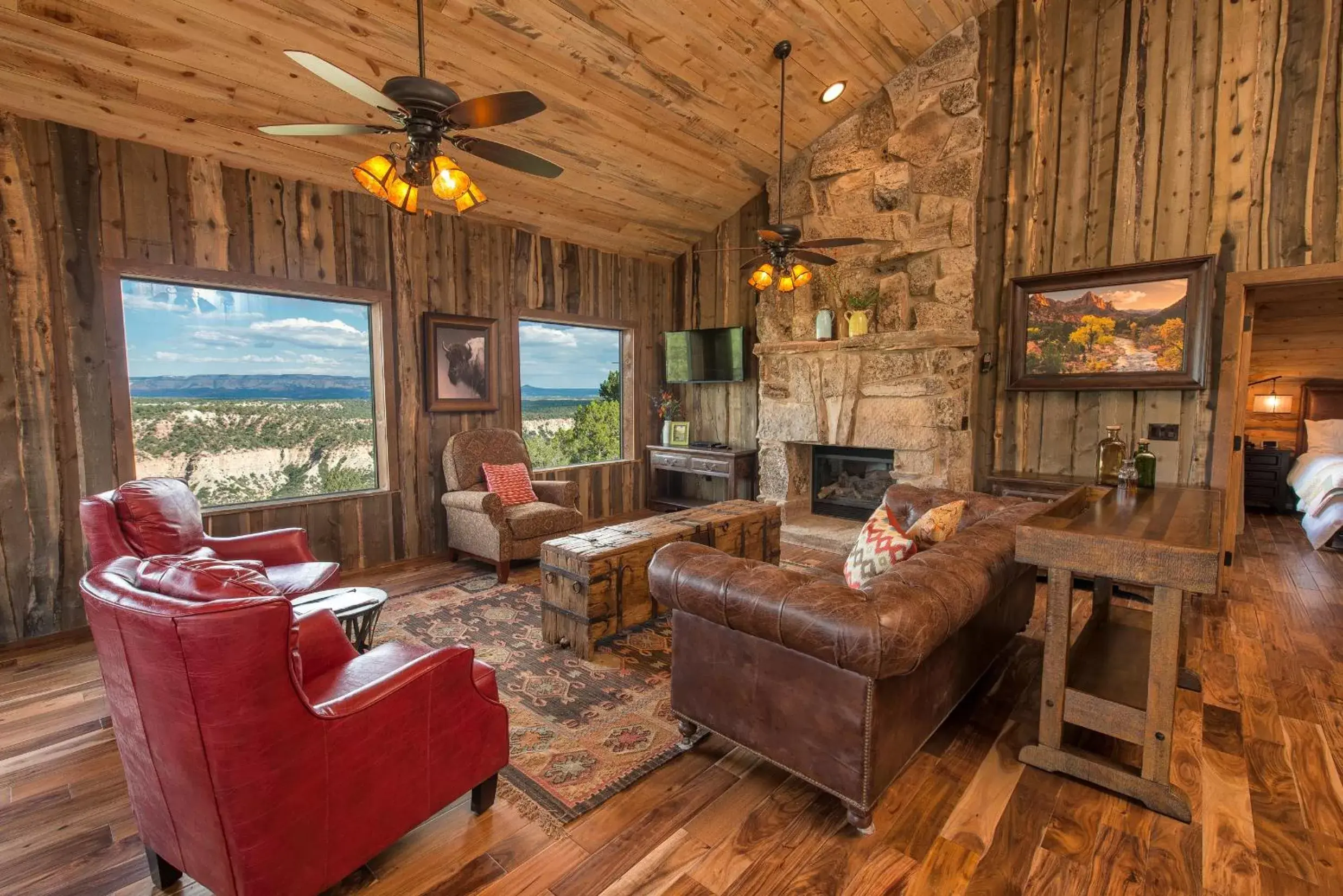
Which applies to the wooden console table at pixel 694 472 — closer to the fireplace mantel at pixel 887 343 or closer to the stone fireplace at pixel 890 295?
the stone fireplace at pixel 890 295

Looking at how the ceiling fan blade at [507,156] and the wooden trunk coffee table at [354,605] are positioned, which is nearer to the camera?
the ceiling fan blade at [507,156]

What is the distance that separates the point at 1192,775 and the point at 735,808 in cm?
169

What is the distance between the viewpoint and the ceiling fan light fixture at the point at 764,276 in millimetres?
3998

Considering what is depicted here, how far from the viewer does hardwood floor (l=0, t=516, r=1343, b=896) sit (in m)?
1.74

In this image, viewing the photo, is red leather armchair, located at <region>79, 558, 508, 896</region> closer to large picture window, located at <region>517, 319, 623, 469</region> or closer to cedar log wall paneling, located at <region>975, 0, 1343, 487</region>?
large picture window, located at <region>517, 319, 623, 469</region>

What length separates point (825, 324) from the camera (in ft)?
17.6

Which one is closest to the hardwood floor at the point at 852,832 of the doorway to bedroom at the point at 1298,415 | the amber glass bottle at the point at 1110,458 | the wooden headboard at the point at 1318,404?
the amber glass bottle at the point at 1110,458

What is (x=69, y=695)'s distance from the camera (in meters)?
2.78

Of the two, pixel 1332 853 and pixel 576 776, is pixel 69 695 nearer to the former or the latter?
pixel 576 776

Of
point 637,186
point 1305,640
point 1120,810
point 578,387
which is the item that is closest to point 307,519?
point 578,387

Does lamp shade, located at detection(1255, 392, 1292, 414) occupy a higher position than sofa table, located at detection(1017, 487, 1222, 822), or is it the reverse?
lamp shade, located at detection(1255, 392, 1292, 414)

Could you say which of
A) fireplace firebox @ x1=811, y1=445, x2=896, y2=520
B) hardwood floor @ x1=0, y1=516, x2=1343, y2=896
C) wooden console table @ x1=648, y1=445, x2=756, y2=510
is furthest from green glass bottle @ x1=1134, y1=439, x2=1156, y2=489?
wooden console table @ x1=648, y1=445, x2=756, y2=510

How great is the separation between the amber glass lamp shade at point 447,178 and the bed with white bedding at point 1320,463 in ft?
22.7

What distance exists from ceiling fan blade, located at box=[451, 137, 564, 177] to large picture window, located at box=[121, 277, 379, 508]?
2.76 meters
